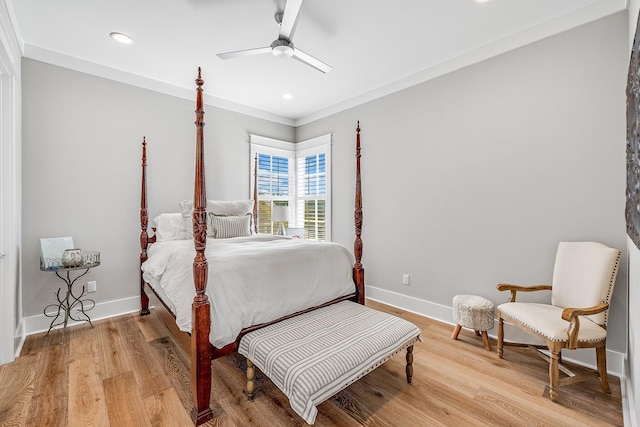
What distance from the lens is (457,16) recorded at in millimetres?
2322

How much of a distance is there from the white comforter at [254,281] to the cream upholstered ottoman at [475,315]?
1014 mm

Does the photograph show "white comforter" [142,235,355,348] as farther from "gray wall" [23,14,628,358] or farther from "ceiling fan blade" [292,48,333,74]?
"ceiling fan blade" [292,48,333,74]

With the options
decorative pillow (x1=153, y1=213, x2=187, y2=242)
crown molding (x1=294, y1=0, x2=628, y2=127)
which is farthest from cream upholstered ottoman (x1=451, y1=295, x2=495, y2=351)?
decorative pillow (x1=153, y1=213, x2=187, y2=242)

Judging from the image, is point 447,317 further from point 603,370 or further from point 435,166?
point 435,166

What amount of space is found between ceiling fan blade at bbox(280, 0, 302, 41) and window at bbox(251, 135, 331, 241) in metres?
2.23

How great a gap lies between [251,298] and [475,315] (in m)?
1.96

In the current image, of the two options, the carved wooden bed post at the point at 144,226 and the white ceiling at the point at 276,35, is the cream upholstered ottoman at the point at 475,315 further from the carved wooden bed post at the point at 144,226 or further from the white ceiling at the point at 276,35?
the carved wooden bed post at the point at 144,226

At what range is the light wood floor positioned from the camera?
167 centimetres

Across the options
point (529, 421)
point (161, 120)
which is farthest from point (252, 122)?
point (529, 421)

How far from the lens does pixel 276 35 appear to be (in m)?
2.59

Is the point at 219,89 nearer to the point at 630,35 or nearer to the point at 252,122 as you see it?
A: the point at 252,122

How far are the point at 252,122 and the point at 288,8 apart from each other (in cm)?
265

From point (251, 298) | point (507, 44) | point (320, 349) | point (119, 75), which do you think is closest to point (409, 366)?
point (320, 349)

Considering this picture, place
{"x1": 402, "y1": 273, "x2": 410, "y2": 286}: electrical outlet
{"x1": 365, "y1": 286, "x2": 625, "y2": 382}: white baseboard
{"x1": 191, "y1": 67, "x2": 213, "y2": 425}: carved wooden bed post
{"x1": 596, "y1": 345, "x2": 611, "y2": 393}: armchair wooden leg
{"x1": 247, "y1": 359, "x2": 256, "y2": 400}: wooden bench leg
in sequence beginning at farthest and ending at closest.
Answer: {"x1": 402, "y1": 273, "x2": 410, "y2": 286}: electrical outlet → {"x1": 365, "y1": 286, "x2": 625, "y2": 382}: white baseboard → {"x1": 596, "y1": 345, "x2": 611, "y2": 393}: armchair wooden leg → {"x1": 247, "y1": 359, "x2": 256, "y2": 400}: wooden bench leg → {"x1": 191, "y1": 67, "x2": 213, "y2": 425}: carved wooden bed post
